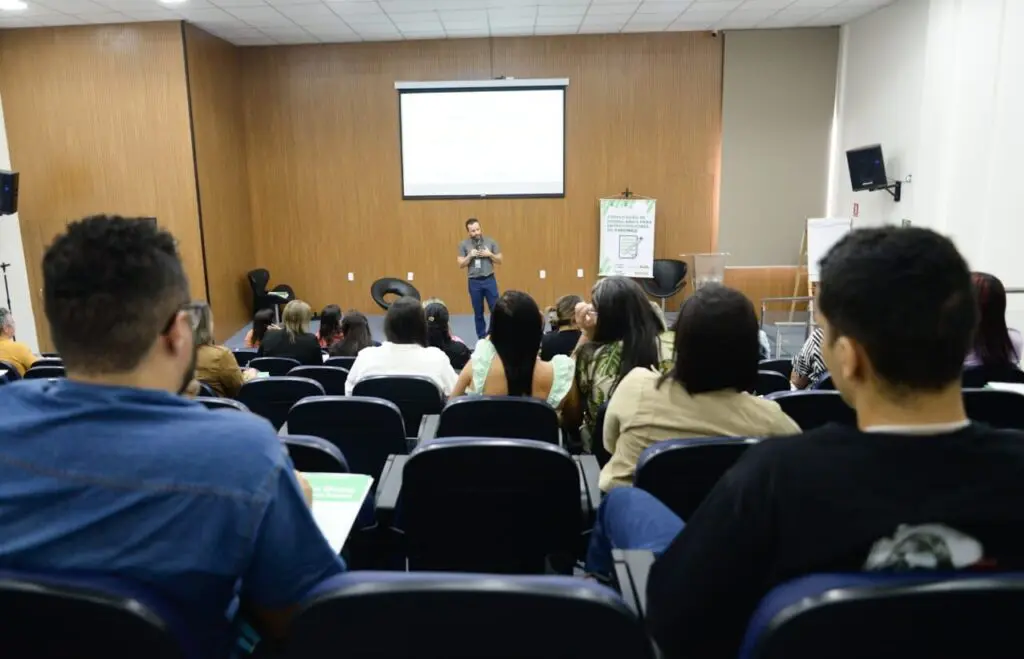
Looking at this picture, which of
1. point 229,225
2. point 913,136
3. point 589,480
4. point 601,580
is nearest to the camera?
point 601,580

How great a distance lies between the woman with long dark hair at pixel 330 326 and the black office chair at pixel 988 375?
4.11 meters

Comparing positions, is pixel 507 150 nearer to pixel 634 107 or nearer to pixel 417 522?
pixel 634 107

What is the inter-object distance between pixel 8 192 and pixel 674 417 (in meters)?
8.05

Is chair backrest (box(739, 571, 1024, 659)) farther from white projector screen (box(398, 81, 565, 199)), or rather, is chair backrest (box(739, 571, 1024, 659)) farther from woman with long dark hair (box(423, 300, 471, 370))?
white projector screen (box(398, 81, 565, 199))

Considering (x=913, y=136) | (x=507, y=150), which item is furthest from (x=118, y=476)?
(x=507, y=150)

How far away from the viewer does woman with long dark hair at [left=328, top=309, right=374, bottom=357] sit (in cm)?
482

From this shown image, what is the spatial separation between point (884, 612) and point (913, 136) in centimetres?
770

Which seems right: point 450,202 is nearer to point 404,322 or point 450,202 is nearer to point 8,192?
point 8,192

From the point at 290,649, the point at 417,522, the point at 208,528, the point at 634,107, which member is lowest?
the point at 417,522

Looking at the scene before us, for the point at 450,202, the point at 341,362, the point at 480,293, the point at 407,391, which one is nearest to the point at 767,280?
the point at 480,293

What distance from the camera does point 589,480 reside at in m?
2.13

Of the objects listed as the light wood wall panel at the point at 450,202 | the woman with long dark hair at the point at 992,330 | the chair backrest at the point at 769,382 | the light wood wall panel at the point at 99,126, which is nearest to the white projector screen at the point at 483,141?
the light wood wall panel at the point at 450,202

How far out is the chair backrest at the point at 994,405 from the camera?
7.94ft

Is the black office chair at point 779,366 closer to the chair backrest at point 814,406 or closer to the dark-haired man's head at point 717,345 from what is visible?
the chair backrest at point 814,406
